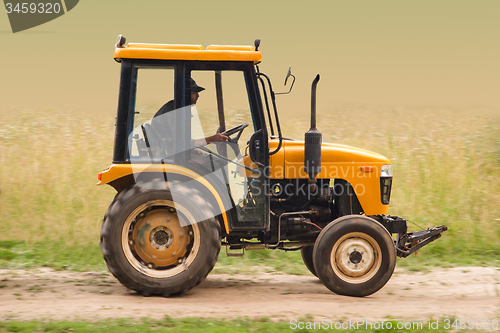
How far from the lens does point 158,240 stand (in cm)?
590

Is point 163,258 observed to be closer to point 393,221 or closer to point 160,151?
point 160,151

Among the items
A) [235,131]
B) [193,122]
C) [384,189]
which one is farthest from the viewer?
[384,189]

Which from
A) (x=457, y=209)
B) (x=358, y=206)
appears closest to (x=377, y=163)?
(x=358, y=206)

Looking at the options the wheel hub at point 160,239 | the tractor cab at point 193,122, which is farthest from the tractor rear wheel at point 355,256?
the wheel hub at point 160,239

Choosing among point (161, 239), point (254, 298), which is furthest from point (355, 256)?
point (161, 239)

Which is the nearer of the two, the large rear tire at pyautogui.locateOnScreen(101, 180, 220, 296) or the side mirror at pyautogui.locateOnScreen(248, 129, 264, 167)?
the large rear tire at pyautogui.locateOnScreen(101, 180, 220, 296)

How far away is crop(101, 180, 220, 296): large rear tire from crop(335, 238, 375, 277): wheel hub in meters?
1.40

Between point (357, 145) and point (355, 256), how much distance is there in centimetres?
602

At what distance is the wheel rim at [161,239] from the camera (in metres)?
5.84

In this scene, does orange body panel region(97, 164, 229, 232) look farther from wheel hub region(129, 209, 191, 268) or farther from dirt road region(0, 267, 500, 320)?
dirt road region(0, 267, 500, 320)

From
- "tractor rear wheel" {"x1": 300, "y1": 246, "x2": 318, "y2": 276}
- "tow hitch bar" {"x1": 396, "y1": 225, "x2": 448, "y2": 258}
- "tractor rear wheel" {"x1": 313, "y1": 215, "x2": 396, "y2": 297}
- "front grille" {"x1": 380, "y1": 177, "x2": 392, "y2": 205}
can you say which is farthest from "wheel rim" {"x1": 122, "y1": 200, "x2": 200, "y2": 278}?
"tow hitch bar" {"x1": 396, "y1": 225, "x2": 448, "y2": 258}

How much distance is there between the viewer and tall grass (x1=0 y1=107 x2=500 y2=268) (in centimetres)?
909

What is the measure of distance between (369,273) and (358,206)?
2.79ft

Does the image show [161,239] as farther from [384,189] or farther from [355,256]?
[384,189]
